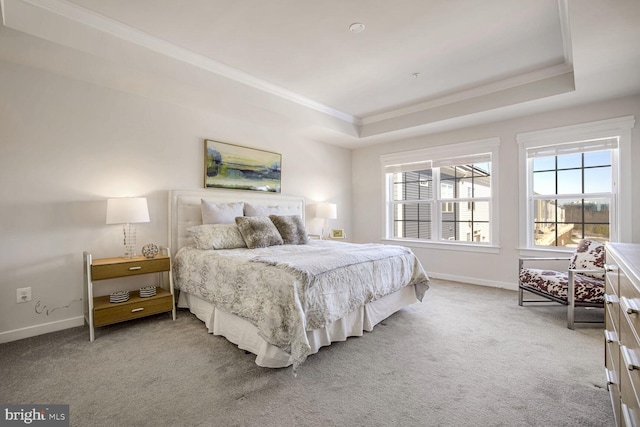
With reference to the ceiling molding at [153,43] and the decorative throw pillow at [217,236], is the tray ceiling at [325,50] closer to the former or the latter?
the ceiling molding at [153,43]

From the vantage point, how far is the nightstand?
2.61 meters

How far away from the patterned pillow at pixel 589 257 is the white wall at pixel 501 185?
1.86 feet

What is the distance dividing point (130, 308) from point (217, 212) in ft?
4.35

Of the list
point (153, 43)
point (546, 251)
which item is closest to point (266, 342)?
point (153, 43)

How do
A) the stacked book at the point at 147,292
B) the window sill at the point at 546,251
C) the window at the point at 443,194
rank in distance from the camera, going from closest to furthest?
the stacked book at the point at 147,292 < the window sill at the point at 546,251 < the window at the point at 443,194

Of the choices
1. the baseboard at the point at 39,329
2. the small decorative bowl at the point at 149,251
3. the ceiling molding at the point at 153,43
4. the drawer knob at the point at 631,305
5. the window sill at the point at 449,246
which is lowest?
the baseboard at the point at 39,329

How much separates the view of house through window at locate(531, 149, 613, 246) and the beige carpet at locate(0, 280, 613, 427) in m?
1.50

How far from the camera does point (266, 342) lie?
206 cm

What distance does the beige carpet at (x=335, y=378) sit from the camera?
1631mm

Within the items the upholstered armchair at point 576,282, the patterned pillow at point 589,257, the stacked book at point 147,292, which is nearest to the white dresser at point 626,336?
the upholstered armchair at point 576,282

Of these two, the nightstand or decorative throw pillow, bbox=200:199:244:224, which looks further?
decorative throw pillow, bbox=200:199:244:224

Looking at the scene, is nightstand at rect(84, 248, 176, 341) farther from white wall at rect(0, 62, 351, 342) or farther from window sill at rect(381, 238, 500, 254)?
window sill at rect(381, 238, 500, 254)

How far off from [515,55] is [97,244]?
4643 millimetres

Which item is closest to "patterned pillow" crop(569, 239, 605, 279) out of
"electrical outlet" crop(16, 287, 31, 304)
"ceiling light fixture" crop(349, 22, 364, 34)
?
"ceiling light fixture" crop(349, 22, 364, 34)
